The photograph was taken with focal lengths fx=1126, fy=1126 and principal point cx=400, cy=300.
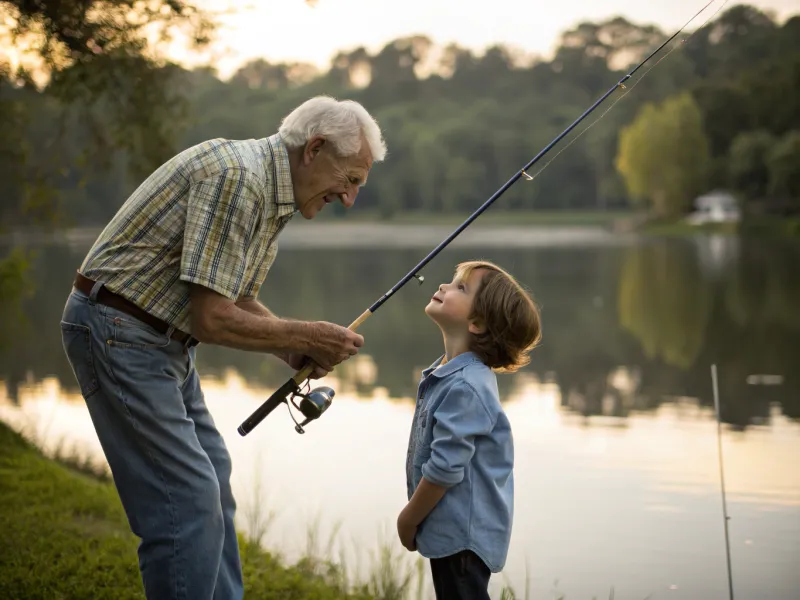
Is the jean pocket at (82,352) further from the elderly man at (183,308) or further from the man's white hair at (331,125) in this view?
the man's white hair at (331,125)

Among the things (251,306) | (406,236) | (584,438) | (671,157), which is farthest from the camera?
(671,157)

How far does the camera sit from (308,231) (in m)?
54.9

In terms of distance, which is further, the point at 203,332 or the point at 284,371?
the point at 284,371

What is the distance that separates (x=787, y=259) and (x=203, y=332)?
87.5 ft

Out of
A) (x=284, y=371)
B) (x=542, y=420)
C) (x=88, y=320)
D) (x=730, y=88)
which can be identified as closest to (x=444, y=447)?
(x=88, y=320)

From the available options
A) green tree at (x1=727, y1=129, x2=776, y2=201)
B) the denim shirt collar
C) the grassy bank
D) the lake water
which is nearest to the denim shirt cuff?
the denim shirt collar

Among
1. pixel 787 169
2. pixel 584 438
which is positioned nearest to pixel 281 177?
pixel 584 438

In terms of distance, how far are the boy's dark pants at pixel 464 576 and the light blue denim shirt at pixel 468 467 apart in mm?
30

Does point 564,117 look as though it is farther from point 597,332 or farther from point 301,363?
point 301,363

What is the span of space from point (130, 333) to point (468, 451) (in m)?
0.88

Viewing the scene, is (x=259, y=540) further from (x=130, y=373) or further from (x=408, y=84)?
(x=408, y=84)

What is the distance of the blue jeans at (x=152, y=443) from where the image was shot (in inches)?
110

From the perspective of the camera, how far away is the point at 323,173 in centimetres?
293

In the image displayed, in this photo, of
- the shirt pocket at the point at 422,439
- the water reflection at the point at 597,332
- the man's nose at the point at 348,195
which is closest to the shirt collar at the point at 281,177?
the man's nose at the point at 348,195
